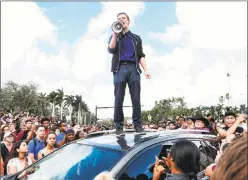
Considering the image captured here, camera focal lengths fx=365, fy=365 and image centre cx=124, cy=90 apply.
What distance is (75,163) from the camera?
353 centimetres

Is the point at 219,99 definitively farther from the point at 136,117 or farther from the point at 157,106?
the point at 136,117

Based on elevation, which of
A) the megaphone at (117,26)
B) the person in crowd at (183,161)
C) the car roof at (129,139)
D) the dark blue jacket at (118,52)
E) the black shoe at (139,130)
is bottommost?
the person in crowd at (183,161)

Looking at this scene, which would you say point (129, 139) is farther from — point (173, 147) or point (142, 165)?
point (173, 147)

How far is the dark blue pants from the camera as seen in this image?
514cm

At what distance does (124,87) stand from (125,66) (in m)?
0.30

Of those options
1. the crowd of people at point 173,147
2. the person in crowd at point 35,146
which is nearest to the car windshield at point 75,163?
the crowd of people at point 173,147

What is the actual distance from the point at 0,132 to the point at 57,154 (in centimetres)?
564

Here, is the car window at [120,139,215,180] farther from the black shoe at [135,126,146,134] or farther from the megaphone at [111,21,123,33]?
the megaphone at [111,21,123,33]

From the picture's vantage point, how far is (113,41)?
510 cm

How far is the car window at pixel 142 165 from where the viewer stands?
3.18m

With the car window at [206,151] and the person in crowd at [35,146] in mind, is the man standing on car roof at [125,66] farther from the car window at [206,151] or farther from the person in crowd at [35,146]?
the person in crowd at [35,146]

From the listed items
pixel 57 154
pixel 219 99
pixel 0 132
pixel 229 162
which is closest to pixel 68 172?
pixel 57 154

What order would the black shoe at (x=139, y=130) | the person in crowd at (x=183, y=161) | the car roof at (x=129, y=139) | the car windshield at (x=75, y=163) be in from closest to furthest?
the person in crowd at (x=183, y=161) < the car windshield at (x=75, y=163) < the car roof at (x=129, y=139) < the black shoe at (x=139, y=130)

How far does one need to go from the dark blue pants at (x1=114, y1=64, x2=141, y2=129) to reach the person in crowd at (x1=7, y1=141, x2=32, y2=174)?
2.16 m
